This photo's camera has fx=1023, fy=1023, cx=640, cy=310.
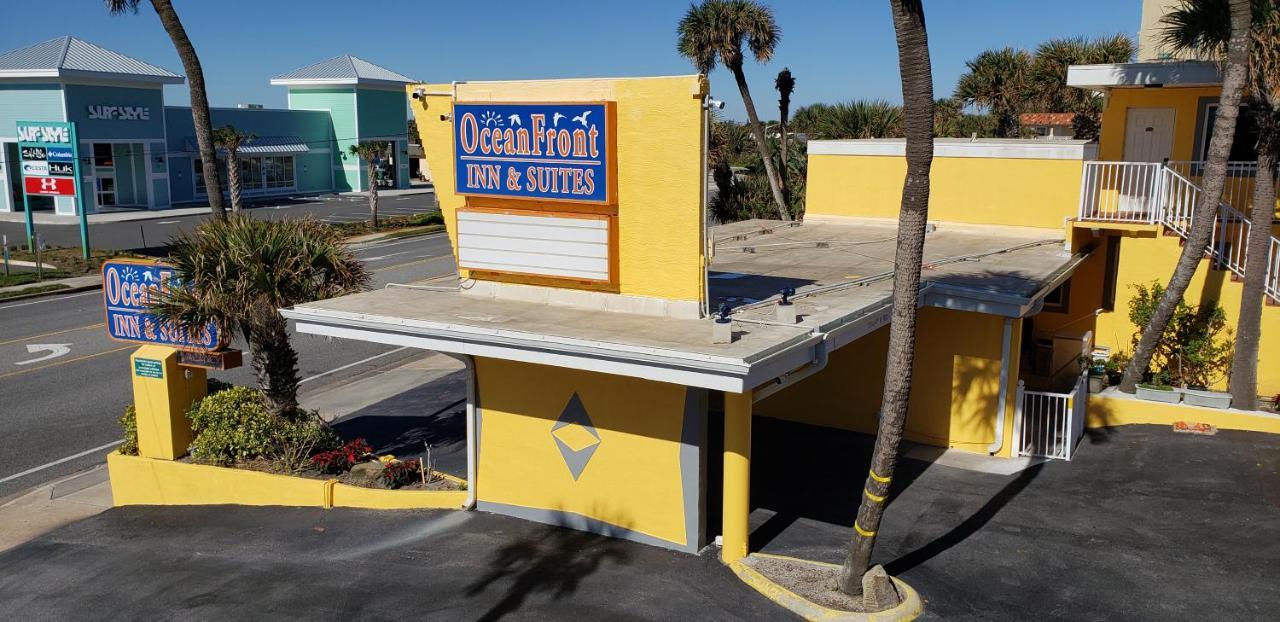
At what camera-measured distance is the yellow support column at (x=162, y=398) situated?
15.3m

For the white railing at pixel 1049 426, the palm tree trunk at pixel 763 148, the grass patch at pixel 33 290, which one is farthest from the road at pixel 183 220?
the white railing at pixel 1049 426

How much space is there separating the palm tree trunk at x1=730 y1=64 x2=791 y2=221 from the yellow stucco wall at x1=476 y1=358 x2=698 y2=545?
69.6ft

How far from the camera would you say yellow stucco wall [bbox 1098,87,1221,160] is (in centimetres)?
2106

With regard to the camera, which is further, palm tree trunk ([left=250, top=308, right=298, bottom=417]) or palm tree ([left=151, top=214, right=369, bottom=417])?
palm tree trunk ([left=250, top=308, right=298, bottom=417])

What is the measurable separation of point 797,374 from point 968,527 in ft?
9.99

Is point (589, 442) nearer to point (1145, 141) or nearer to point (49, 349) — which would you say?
point (1145, 141)

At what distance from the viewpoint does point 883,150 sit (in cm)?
2300

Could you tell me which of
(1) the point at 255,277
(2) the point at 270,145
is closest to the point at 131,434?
(1) the point at 255,277

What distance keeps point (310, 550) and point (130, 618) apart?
2192 millimetres

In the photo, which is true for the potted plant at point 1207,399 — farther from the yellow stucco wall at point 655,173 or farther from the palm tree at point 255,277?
the palm tree at point 255,277

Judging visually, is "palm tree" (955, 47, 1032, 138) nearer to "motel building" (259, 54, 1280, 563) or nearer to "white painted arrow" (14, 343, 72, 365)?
"motel building" (259, 54, 1280, 563)

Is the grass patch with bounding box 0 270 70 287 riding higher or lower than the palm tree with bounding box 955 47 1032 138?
lower

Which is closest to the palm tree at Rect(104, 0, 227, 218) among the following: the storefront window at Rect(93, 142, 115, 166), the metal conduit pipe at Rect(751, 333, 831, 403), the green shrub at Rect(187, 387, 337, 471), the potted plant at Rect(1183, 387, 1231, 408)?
the green shrub at Rect(187, 387, 337, 471)

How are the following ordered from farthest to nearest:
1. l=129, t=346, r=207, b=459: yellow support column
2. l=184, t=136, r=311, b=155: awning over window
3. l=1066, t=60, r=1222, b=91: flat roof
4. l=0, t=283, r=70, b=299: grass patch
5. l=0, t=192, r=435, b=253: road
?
l=184, t=136, r=311, b=155: awning over window
l=0, t=192, r=435, b=253: road
l=0, t=283, r=70, b=299: grass patch
l=1066, t=60, r=1222, b=91: flat roof
l=129, t=346, r=207, b=459: yellow support column
